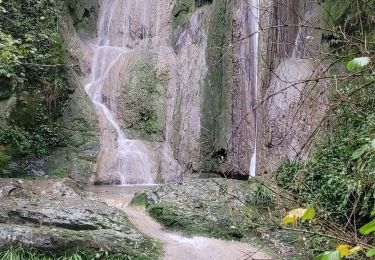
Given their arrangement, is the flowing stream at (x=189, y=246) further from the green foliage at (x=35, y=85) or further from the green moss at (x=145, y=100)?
the green moss at (x=145, y=100)

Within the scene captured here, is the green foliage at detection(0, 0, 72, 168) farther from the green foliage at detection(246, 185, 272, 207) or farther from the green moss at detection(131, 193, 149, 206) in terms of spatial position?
the green foliage at detection(246, 185, 272, 207)

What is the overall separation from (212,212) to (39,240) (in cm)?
313

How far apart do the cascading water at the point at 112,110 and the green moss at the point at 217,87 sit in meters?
2.03

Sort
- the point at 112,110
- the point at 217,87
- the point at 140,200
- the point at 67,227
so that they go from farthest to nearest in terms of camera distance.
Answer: the point at 112,110 < the point at 217,87 < the point at 140,200 < the point at 67,227

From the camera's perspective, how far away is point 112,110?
14.8 metres

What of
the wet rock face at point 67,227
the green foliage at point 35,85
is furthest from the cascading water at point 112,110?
the wet rock face at point 67,227

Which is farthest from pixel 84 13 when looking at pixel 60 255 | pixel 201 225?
pixel 60 255

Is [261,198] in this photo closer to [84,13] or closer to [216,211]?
[216,211]

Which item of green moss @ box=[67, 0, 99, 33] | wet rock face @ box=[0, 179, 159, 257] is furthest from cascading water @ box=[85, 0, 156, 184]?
wet rock face @ box=[0, 179, 159, 257]

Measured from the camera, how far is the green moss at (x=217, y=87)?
1216 centimetres

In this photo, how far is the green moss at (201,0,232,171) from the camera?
39.9ft

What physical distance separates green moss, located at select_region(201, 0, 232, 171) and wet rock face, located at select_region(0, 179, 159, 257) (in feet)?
16.4

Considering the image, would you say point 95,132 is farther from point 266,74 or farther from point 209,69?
point 266,74

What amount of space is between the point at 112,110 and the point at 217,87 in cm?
394
